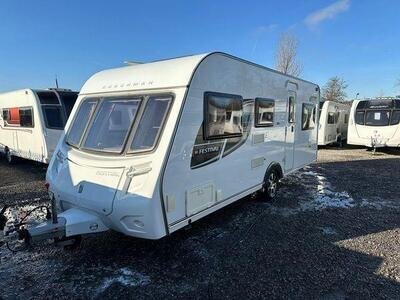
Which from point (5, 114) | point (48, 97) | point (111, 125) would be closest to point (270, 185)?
point (111, 125)

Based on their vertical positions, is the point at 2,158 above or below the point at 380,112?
below

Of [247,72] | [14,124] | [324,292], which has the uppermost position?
[247,72]

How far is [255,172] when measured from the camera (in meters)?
5.99

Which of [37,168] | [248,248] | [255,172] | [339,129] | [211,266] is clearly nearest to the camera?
[211,266]

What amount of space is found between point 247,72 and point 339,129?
14578mm

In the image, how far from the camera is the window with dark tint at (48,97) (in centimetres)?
939

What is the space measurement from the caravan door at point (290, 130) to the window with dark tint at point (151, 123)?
3810 mm

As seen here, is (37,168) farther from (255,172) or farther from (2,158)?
(255,172)

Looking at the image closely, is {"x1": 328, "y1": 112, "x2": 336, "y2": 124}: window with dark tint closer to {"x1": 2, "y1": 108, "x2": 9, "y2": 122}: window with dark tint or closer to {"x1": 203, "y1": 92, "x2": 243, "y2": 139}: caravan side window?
{"x1": 203, "y1": 92, "x2": 243, "y2": 139}: caravan side window

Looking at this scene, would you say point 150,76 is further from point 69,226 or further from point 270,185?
point 270,185

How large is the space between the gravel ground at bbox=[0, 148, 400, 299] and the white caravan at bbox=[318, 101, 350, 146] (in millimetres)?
10034

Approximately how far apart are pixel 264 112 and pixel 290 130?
1.45 meters

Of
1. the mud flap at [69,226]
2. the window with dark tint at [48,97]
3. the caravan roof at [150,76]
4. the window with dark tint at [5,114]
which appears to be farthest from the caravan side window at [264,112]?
the window with dark tint at [5,114]

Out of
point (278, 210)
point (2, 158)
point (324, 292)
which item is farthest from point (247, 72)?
point (2, 158)
